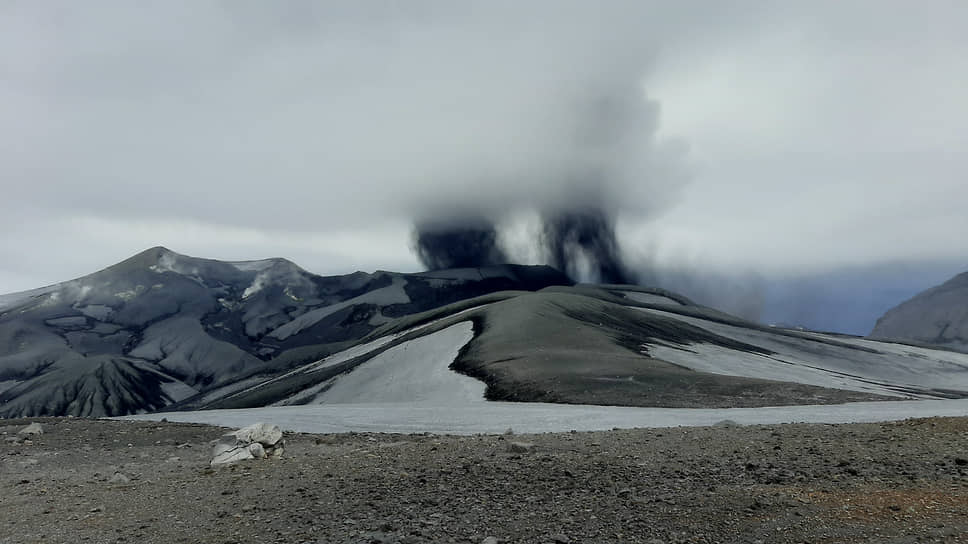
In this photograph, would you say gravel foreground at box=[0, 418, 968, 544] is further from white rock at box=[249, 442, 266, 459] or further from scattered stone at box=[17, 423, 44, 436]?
scattered stone at box=[17, 423, 44, 436]

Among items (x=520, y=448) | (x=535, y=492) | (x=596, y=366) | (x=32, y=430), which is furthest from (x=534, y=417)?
(x=32, y=430)

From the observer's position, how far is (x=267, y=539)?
36.1 ft

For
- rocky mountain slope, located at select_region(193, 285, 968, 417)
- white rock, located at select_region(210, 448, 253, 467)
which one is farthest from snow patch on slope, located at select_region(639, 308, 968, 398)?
white rock, located at select_region(210, 448, 253, 467)

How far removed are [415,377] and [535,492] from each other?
5600 centimetres

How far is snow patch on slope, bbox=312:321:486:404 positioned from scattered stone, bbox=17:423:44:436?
104ft

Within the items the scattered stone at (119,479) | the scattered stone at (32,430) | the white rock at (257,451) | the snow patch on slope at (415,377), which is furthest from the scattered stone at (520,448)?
the snow patch on slope at (415,377)

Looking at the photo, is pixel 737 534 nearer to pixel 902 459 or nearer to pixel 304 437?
pixel 902 459

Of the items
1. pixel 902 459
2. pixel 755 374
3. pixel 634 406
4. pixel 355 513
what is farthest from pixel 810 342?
pixel 355 513

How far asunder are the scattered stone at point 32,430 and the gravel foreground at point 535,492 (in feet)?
16.3

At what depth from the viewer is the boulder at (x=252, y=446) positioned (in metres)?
18.2

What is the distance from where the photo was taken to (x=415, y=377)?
67875 millimetres

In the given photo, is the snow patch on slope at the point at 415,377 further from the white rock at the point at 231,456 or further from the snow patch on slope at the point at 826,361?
the white rock at the point at 231,456

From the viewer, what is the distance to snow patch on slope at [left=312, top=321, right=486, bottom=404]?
190ft

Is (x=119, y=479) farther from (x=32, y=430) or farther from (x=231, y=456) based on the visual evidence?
(x=32, y=430)
